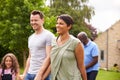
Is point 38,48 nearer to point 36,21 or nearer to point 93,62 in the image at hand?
point 36,21

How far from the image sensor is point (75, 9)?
54.5m

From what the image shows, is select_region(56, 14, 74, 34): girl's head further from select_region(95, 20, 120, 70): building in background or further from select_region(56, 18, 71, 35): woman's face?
select_region(95, 20, 120, 70): building in background

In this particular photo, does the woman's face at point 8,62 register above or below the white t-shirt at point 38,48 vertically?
below

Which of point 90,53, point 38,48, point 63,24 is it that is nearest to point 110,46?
point 90,53

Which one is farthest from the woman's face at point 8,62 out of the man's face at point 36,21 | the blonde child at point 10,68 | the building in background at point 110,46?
the building in background at point 110,46

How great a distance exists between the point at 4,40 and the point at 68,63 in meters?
34.4

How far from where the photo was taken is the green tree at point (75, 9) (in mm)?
53406

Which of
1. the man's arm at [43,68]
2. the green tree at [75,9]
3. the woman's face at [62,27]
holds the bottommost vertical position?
the green tree at [75,9]

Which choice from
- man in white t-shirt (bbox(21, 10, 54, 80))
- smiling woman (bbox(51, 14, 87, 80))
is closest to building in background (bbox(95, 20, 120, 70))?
man in white t-shirt (bbox(21, 10, 54, 80))

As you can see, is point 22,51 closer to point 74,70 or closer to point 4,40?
point 4,40

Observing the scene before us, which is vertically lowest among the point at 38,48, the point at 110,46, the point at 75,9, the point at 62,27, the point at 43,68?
the point at 110,46

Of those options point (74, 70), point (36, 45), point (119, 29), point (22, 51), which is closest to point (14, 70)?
point (36, 45)

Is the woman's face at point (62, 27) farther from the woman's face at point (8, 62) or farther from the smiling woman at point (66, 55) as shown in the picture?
the woman's face at point (8, 62)

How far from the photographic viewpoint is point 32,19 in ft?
20.5
